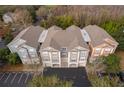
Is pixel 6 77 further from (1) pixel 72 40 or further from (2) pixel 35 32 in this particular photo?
(1) pixel 72 40

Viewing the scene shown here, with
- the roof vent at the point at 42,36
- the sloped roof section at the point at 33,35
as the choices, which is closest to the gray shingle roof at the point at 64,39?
the roof vent at the point at 42,36

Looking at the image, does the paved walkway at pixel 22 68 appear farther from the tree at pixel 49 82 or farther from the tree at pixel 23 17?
the tree at pixel 23 17

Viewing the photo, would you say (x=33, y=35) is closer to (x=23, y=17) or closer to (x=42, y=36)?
(x=42, y=36)

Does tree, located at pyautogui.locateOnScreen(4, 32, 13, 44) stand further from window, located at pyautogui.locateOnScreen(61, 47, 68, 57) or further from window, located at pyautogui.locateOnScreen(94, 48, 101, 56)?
window, located at pyautogui.locateOnScreen(94, 48, 101, 56)

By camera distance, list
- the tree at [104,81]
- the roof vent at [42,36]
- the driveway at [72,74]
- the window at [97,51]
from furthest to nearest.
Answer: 1. the roof vent at [42,36]
2. the window at [97,51]
3. the driveway at [72,74]
4. the tree at [104,81]

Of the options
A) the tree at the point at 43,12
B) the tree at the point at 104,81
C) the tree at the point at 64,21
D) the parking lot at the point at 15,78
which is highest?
the tree at the point at 43,12

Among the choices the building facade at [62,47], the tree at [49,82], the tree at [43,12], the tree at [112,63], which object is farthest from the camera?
the tree at [43,12]
